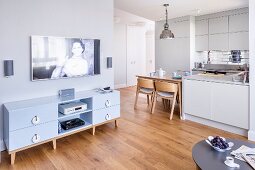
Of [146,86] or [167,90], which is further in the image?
[146,86]

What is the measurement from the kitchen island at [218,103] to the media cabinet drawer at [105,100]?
134cm

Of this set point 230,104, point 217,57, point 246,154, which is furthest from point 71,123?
point 217,57

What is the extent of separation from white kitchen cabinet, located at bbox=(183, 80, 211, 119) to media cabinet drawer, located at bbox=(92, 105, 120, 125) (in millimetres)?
1335

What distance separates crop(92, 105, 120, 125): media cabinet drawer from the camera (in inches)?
130

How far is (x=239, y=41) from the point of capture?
5.32 m

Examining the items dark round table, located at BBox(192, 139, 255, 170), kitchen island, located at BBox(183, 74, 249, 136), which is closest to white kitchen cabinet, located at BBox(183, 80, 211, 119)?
kitchen island, located at BBox(183, 74, 249, 136)

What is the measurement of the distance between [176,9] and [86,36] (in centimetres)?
297

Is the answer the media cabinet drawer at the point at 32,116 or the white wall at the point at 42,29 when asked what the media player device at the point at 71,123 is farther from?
the white wall at the point at 42,29

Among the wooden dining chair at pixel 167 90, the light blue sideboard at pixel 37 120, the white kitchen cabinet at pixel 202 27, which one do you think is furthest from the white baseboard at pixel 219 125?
the white kitchen cabinet at pixel 202 27

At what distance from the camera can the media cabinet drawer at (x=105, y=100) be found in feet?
10.7

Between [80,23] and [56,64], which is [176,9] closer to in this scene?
[80,23]

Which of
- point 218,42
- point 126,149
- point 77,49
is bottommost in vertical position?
point 126,149

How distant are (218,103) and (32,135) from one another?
2.80 metres

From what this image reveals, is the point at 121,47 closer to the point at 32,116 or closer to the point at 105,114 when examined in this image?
the point at 105,114
